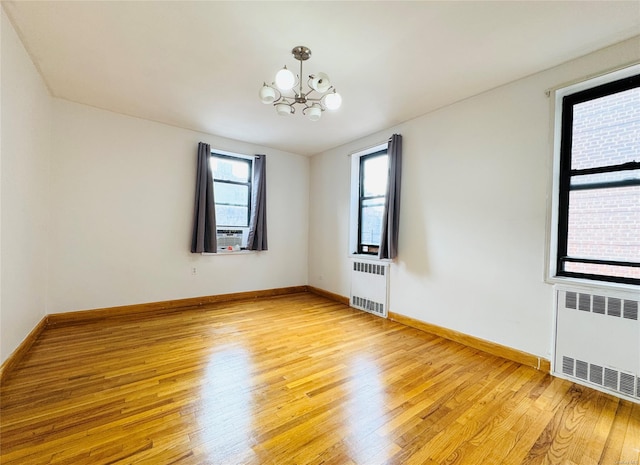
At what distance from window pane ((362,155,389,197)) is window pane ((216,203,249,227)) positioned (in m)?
2.23

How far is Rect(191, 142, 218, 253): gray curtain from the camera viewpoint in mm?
4312

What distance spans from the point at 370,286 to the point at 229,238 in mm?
2590

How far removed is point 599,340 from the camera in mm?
A: 2197

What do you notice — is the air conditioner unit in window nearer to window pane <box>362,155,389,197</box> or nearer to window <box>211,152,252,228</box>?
window <box>211,152,252,228</box>

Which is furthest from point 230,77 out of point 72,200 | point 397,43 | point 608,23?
point 608,23

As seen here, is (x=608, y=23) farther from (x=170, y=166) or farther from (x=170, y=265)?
(x=170, y=265)

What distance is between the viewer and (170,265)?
4246 millimetres

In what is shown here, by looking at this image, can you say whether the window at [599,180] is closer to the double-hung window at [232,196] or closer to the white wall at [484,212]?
the white wall at [484,212]

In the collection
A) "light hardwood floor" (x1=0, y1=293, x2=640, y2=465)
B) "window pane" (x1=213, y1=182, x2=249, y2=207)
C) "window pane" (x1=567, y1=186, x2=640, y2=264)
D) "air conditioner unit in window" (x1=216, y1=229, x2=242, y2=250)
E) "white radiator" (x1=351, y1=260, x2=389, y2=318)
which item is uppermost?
"window pane" (x1=213, y1=182, x2=249, y2=207)

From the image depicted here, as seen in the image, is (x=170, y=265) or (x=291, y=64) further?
(x=170, y=265)

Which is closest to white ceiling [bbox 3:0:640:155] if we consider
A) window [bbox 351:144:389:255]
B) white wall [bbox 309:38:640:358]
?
white wall [bbox 309:38:640:358]

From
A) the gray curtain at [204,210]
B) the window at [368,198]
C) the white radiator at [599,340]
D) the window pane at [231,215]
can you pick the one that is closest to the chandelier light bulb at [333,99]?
the window at [368,198]

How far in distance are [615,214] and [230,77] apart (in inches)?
145

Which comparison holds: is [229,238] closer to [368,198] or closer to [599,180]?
[368,198]
